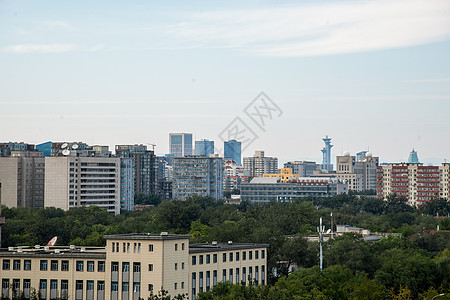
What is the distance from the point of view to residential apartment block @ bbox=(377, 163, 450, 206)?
174 metres

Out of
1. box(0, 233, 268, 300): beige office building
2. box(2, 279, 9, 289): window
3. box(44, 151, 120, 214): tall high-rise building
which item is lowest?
box(2, 279, 9, 289): window

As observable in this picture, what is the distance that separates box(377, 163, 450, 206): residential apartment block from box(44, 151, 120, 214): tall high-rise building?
65501 mm

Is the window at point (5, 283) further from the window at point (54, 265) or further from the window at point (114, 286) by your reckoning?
the window at point (114, 286)

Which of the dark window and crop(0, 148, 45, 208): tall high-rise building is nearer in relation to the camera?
the dark window

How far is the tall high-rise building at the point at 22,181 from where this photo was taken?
142500 mm

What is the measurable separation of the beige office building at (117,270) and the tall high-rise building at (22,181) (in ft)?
300

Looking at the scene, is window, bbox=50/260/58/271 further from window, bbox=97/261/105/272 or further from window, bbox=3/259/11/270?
window, bbox=3/259/11/270

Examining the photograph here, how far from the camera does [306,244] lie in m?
67.9

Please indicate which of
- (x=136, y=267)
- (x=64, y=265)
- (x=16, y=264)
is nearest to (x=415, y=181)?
(x=64, y=265)

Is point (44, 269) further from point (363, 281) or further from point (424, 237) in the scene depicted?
point (424, 237)

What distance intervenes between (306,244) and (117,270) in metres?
23.3

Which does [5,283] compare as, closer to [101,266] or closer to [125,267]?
[101,266]

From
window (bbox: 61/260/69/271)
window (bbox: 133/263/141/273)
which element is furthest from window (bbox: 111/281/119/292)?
window (bbox: 61/260/69/271)

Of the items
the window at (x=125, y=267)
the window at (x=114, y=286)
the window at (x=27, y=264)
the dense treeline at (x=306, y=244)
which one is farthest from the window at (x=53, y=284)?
the dense treeline at (x=306, y=244)
